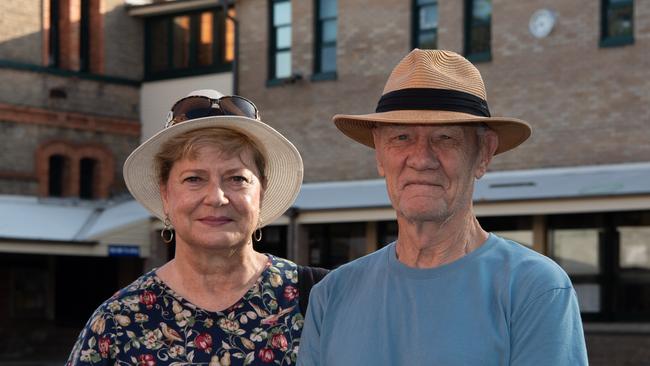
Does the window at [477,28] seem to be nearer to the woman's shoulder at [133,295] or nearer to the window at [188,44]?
the window at [188,44]

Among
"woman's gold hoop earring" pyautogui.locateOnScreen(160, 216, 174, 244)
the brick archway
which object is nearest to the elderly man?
"woman's gold hoop earring" pyautogui.locateOnScreen(160, 216, 174, 244)

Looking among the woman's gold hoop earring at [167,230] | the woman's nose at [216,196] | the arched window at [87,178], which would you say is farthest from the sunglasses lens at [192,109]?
the arched window at [87,178]

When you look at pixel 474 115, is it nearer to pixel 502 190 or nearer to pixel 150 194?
pixel 150 194

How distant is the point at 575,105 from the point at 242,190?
16.8m

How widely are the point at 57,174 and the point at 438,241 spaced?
998 inches

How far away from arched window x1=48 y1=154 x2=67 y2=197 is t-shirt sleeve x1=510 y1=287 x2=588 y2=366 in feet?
83.5

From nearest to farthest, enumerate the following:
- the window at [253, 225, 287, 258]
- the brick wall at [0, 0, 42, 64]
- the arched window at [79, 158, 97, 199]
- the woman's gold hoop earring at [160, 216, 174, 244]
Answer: the woman's gold hoop earring at [160, 216, 174, 244] → the window at [253, 225, 287, 258] → the brick wall at [0, 0, 42, 64] → the arched window at [79, 158, 97, 199]

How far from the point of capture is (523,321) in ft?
9.57

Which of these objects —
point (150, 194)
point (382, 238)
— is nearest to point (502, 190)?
point (382, 238)

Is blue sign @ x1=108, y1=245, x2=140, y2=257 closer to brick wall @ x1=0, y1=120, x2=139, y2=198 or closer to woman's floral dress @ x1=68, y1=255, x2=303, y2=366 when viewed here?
brick wall @ x1=0, y1=120, x2=139, y2=198

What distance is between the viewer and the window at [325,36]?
23.9 m

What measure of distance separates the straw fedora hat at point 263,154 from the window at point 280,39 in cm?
2025

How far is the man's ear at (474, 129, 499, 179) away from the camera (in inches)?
129

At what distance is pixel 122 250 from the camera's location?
82.7 feet
